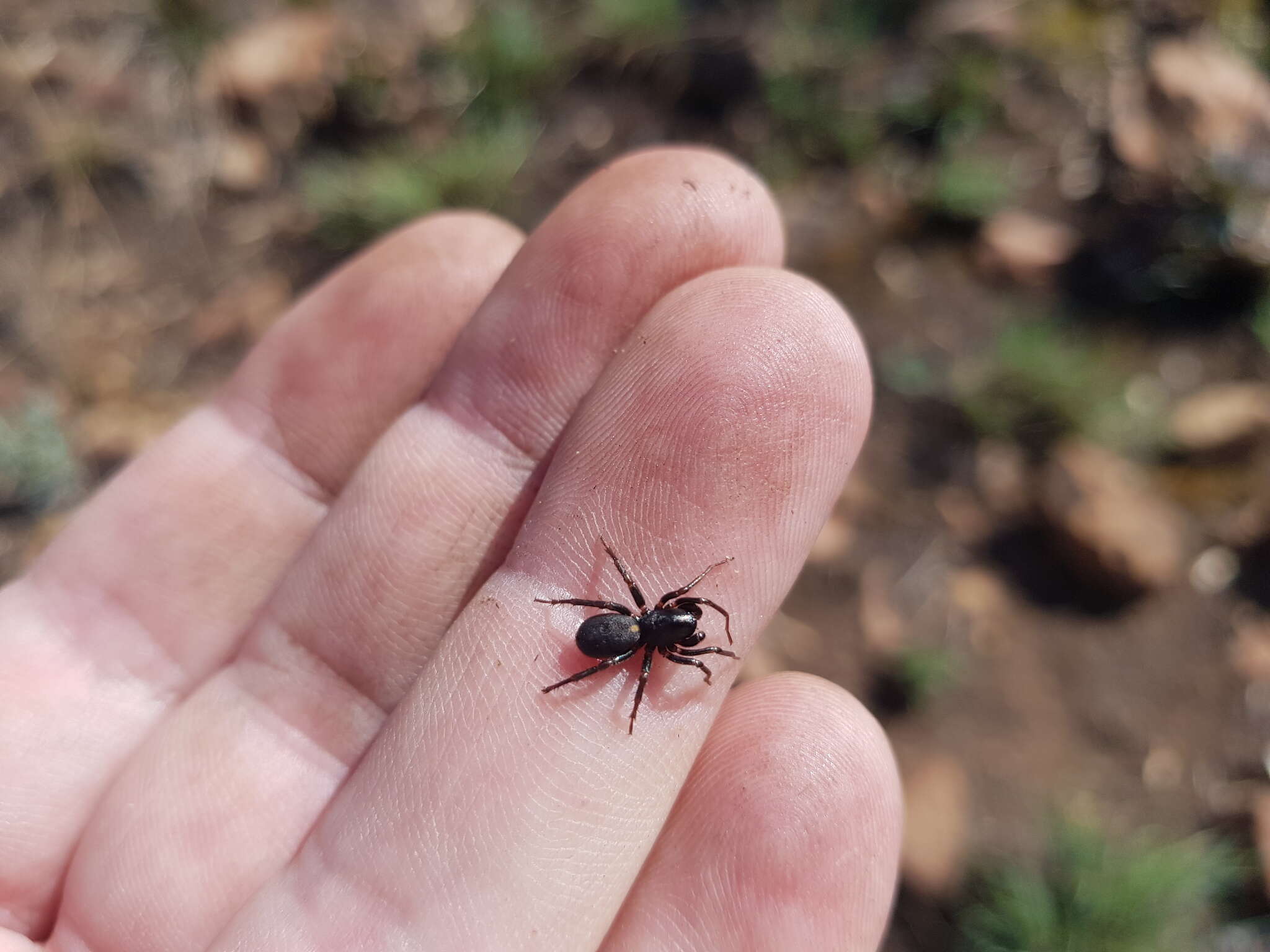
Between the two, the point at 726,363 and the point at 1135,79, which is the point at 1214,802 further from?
the point at 1135,79

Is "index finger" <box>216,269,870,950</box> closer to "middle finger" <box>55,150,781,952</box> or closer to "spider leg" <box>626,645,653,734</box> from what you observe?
"spider leg" <box>626,645,653,734</box>

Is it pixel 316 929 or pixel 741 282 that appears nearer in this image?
pixel 316 929

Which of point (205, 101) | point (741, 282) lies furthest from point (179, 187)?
point (741, 282)

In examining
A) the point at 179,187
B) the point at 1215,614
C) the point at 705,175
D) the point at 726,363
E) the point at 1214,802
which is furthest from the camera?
the point at 179,187

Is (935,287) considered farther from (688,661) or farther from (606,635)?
(606,635)

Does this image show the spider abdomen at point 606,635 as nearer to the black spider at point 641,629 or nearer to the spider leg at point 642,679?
the black spider at point 641,629

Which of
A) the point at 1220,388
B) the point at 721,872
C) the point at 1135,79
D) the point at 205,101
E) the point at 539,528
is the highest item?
the point at 205,101
